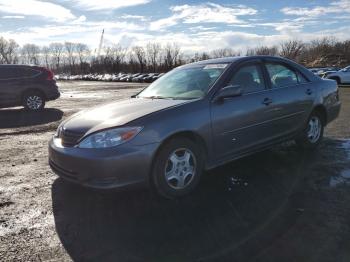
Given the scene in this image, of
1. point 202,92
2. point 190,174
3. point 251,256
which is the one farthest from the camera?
point 202,92

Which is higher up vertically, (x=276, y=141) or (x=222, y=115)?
(x=222, y=115)

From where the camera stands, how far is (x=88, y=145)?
3.93 meters

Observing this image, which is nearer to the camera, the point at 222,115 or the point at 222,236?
the point at 222,236

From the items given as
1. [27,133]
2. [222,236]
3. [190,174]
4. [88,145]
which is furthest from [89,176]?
[27,133]

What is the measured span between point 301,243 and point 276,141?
2.48 metres

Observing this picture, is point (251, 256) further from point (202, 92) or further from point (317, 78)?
point (317, 78)

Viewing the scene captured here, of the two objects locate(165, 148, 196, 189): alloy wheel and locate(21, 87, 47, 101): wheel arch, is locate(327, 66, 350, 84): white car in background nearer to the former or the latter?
locate(21, 87, 47, 101): wheel arch

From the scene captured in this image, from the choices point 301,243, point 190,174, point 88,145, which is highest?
point 88,145

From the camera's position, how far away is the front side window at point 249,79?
503 cm

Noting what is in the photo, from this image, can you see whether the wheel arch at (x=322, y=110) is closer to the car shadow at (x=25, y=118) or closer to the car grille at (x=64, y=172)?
the car grille at (x=64, y=172)

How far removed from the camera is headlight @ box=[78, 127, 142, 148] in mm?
3879

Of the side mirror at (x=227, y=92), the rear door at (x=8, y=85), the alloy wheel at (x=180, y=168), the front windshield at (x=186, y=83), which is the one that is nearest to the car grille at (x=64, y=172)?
the alloy wheel at (x=180, y=168)

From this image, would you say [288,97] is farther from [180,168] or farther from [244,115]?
[180,168]

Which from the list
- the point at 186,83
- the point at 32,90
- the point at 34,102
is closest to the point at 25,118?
the point at 34,102
